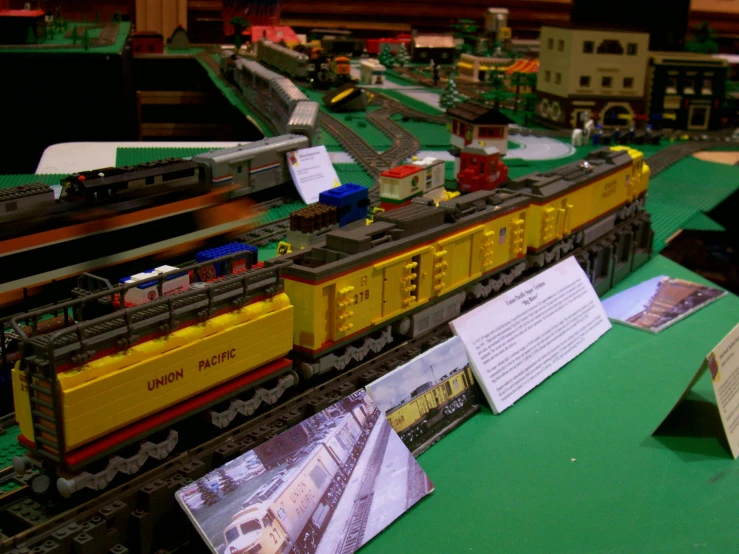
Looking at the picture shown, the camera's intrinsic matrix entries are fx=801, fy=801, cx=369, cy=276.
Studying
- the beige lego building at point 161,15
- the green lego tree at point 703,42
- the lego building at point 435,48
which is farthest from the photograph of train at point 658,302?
the beige lego building at point 161,15

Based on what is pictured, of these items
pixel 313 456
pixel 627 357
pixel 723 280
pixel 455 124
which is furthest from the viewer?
pixel 723 280

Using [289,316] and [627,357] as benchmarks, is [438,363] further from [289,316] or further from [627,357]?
[627,357]

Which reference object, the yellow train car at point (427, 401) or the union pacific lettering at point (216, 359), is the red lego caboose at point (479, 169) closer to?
the yellow train car at point (427, 401)

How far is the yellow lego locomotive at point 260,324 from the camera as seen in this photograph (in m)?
4.45

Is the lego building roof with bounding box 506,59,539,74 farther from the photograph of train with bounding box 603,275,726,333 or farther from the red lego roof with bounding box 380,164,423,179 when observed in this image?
the red lego roof with bounding box 380,164,423,179

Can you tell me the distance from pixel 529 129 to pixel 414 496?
1391cm

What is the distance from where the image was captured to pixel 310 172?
11906mm

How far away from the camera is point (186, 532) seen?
16.0 ft

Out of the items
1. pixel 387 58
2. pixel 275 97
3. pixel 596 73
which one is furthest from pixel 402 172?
pixel 387 58

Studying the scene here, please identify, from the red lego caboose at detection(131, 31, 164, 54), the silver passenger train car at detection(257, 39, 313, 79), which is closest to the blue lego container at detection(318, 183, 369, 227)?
the silver passenger train car at detection(257, 39, 313, 79)

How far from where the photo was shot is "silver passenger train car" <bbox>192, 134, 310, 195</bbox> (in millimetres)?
9758

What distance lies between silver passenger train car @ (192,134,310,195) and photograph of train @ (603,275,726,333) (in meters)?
4.80

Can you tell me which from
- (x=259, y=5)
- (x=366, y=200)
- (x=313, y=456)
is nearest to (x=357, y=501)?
(x=313, y=456)

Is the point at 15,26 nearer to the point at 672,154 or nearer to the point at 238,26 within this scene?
the point at 238,26
